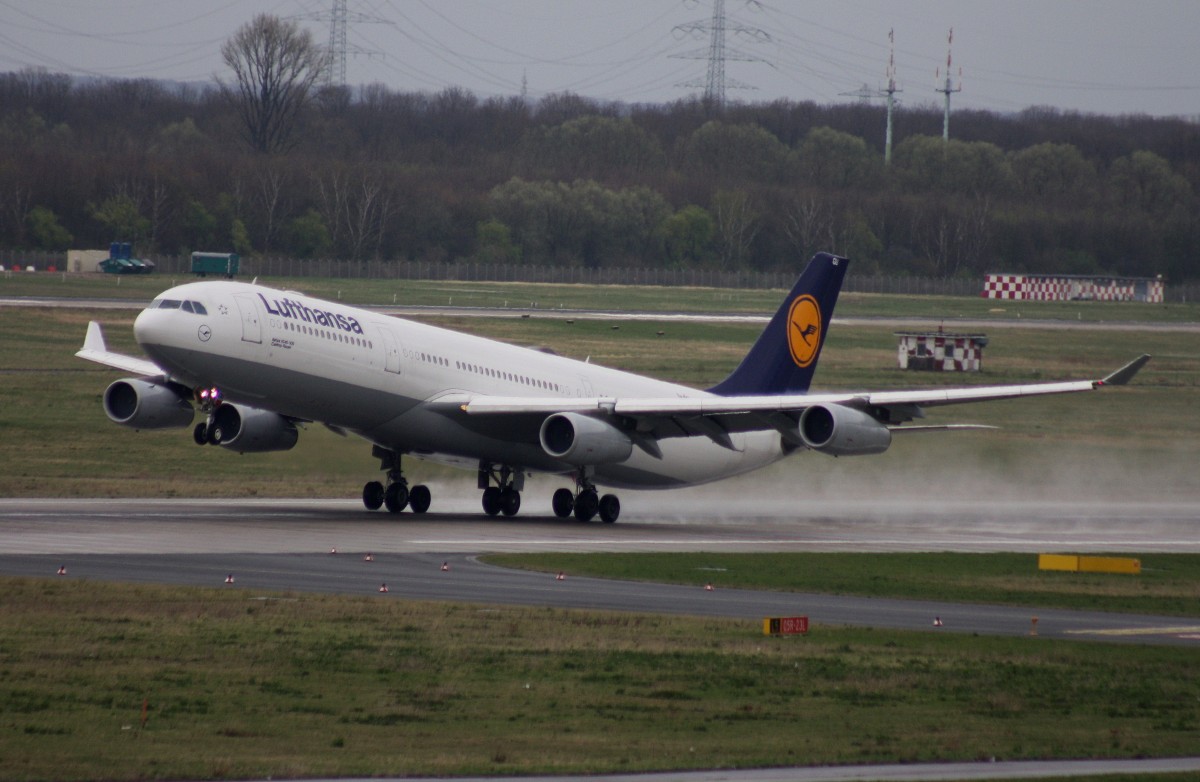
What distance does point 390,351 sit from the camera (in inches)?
1529

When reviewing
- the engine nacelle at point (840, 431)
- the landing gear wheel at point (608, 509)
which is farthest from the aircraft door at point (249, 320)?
the engine nacelle at point (840, 431)

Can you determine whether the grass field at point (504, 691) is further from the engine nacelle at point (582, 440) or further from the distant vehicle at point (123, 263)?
the distant vehicle at point (123, 263)

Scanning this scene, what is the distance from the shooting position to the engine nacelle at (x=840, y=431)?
125ft

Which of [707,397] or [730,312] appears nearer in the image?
[707,397]

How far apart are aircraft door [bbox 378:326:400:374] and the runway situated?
3.66 m

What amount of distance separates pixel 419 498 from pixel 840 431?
1100 centimetres

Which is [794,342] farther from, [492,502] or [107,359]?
[107,359]

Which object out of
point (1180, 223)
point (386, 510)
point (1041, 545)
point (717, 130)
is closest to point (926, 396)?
point (1041, 545)

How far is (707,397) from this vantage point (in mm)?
44000

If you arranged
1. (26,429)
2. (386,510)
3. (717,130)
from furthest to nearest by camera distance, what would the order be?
(717,130) < (26,429) < (386,510)

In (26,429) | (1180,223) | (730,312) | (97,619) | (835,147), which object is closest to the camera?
(97,619)

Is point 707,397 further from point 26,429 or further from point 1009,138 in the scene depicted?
point 1009,138

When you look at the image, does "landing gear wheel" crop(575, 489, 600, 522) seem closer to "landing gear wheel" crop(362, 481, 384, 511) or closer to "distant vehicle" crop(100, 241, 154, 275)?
"landing gear wheel" crop(362, 481, 384, 511)

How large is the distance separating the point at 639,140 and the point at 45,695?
160 meters
